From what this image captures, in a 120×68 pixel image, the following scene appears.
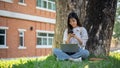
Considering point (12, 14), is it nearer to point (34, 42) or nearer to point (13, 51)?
point (13, 51)

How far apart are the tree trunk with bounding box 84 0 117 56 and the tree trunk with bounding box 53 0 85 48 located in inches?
7.9

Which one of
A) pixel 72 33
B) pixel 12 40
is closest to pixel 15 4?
pixel 12 40

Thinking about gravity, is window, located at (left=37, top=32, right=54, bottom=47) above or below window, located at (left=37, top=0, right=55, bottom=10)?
below

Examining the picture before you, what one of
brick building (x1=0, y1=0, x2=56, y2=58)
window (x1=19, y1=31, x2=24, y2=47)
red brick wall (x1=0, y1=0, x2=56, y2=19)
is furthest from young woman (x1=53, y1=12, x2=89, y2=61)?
window (x1=19, y1=31, x2=24, y2=47)

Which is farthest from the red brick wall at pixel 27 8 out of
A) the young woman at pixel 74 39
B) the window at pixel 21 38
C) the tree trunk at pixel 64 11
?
the young woman at pixel 74 39

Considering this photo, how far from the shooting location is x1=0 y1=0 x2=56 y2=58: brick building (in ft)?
89.0

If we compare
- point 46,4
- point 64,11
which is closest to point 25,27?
point 46,4

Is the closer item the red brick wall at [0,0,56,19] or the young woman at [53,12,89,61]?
the young woman at [53,12,89,61]

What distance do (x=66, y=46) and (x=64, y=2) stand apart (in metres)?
2.37

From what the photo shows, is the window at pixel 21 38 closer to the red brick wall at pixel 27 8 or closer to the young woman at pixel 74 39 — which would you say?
the red brick wall at pixel 27 8

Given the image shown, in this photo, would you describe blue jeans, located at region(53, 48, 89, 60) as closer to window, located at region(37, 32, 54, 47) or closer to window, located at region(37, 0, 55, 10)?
window, located at region(37, 32, 54, 47)

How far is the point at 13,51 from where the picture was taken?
28.2 m

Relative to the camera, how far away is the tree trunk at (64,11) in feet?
32.9

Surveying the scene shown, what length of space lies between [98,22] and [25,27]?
67.5 feet
